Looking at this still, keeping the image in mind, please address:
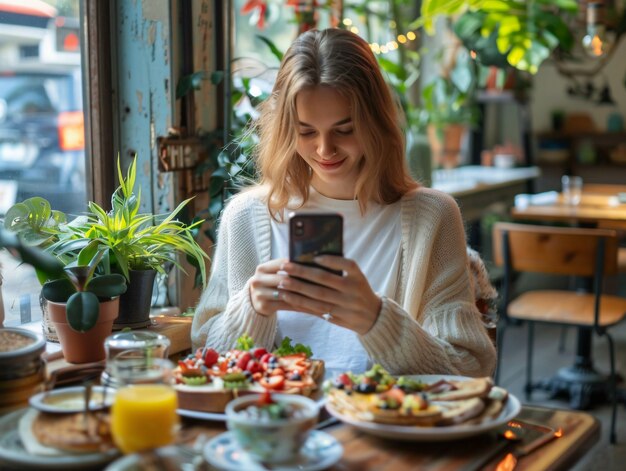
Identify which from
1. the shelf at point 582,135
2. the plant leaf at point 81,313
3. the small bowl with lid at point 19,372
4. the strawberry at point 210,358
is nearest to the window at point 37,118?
the plant leaf at point 81,313

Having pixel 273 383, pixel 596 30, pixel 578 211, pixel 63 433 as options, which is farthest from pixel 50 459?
pixel 596 30

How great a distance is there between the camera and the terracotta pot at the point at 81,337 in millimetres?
1676

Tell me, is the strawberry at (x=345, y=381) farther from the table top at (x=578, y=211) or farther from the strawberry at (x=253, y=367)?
the table top at (x=578, y=211)

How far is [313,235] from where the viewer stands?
1.47 meters

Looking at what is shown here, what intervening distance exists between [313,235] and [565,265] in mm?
2193

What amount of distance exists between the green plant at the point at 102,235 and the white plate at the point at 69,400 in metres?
0.44

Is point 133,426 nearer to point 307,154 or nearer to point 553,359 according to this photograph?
point 307,154

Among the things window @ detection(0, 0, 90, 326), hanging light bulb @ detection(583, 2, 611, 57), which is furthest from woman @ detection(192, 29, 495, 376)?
hanging light bulb @ detection(583, 2, 611, 57)

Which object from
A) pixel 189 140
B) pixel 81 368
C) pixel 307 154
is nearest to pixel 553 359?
pixel 189 140

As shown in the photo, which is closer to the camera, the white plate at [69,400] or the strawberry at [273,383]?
the white plate at [69,400]

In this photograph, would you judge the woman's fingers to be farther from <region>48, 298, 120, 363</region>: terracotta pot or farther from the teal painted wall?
the teal painted wall

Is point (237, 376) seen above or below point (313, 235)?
below

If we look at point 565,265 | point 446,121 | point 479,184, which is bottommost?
point 565,265

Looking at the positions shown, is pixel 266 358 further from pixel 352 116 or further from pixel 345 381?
pixel 352 116
